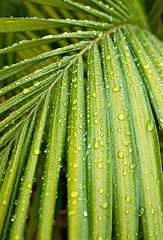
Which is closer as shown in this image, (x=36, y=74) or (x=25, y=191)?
(x=25, y=191)

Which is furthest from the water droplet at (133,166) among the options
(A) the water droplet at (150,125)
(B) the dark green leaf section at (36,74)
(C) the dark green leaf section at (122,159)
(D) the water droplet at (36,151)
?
(B) the dark green leaf section at (36,74)

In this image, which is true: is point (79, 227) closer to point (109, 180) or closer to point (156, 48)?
point (109, 180)

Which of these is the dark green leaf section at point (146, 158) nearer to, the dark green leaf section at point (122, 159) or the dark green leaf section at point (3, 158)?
the dark green leaf section at point (122, 159)

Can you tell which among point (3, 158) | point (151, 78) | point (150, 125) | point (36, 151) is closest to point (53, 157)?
point (36, 151)

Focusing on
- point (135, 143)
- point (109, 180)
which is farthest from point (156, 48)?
point (109, 180)

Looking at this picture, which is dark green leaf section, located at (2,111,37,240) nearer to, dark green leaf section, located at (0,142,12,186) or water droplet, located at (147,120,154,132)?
dark green leaf section, located at (0,142,12,186)

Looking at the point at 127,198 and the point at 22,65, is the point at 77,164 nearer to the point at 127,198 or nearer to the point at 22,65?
the point at 127,198
